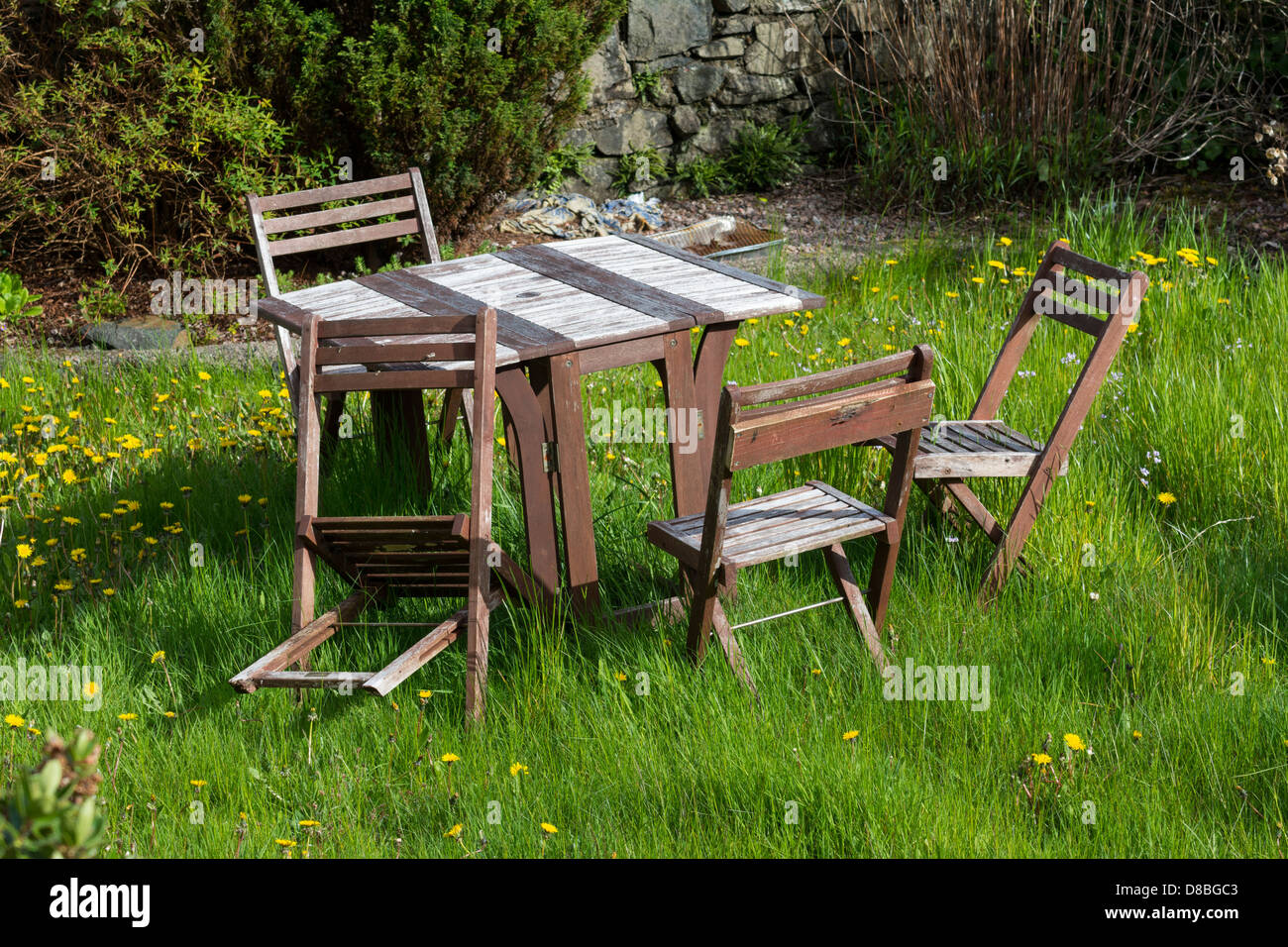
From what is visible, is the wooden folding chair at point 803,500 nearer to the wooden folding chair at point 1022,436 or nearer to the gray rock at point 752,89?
the wooden folding chair at point 1022,436

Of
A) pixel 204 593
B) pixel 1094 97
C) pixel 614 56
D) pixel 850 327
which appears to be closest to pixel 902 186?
pixel 1094 97

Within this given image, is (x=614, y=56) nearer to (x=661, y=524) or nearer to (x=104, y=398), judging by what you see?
(x=104, y=398)

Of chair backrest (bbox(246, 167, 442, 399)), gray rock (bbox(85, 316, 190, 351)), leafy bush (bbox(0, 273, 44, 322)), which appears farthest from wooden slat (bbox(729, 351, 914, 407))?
leafy bush (bbox(0, 273, 44, 322))

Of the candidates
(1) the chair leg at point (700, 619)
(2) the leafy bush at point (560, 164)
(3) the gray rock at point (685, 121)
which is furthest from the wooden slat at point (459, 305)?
(3) the gray rock at point (685, 121)

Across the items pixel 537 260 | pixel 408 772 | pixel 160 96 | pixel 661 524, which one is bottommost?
pixel 408 772

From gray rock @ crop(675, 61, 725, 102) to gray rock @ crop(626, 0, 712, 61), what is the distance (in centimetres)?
15

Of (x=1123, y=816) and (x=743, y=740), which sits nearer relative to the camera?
(x=1123, y=816)

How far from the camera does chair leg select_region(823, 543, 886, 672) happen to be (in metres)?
3.24

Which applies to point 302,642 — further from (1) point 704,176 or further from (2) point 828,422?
(1) point 704,176

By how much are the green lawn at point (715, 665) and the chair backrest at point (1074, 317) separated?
1.11 feet

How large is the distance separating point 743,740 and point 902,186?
5.99 metres

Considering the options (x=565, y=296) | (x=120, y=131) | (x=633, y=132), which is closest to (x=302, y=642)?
(x=565, y=296)

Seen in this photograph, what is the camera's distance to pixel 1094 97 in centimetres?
796

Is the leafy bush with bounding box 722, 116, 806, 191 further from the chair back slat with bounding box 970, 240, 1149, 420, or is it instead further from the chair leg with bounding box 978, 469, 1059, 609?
the chair leg with bounding box 978, 469, 1059, 609
